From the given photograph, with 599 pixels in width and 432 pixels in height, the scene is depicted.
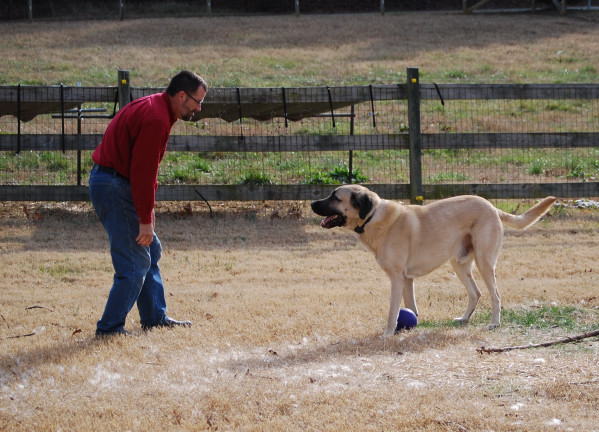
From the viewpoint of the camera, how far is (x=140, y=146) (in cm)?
530

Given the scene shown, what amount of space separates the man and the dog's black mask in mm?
1385

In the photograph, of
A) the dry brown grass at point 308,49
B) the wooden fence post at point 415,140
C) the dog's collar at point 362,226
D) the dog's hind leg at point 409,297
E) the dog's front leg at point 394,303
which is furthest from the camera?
the dry brown grass at point 308,49

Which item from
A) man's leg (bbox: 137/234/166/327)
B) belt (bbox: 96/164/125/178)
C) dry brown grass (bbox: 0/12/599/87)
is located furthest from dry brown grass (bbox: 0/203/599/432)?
dry brown grass (bbox: 0/12/599/87)

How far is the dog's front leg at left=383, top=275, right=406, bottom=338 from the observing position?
5.96 m

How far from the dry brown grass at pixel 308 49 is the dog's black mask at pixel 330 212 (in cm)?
1277

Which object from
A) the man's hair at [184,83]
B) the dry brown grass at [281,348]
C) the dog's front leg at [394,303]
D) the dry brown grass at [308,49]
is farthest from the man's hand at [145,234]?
the dry brown grass at [308,49]

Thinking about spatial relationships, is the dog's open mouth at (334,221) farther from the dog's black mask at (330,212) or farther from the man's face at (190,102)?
the man's face at (190,102)

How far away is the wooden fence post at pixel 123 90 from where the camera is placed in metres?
10.2

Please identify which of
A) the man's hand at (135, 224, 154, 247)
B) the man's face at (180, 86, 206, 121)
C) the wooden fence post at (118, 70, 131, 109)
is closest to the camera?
the man's hand at (135, 224, 154, 247)

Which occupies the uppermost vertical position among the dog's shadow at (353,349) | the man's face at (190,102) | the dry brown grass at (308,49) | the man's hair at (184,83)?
the dry brown grass at (308,49)

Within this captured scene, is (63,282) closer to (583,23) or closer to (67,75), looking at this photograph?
(67,75)

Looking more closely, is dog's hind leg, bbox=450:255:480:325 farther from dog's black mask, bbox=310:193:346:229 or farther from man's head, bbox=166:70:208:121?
man's head, bbox=166:70:208:121

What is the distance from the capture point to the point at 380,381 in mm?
4723

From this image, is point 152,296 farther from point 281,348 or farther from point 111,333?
point 281,348
